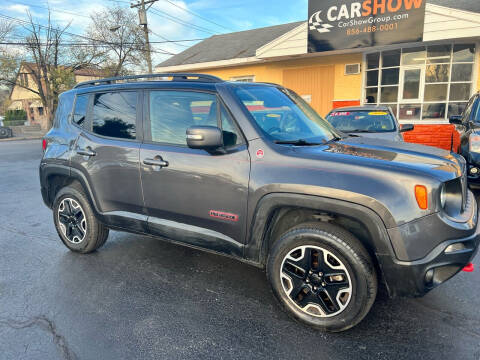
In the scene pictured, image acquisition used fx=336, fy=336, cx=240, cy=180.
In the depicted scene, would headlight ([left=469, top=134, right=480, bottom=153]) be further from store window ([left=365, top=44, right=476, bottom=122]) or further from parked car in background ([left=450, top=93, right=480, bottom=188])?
store window ([left=365, top=44, right=476, bottom=122])

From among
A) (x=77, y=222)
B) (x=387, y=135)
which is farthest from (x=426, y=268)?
(x=387, y=135)

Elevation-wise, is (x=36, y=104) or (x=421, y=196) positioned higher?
(x=36, y=104)

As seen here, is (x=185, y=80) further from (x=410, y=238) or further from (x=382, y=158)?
(x=410, y=238)

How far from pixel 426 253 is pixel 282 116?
1625 millimetres

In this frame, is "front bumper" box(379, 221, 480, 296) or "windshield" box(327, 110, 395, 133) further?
"windshield" box(327, 110, 395, 133)

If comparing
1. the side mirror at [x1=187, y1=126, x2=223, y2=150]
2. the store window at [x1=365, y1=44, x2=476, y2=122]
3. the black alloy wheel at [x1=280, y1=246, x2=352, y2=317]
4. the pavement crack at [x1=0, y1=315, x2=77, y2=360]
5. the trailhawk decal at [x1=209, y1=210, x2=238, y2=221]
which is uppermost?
the store window at [x1=365, y1=44, x2=476, y2=122]

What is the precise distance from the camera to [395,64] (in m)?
11.3

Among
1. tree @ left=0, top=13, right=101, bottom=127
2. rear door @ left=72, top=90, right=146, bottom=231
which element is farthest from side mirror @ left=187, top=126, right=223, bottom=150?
tree @ left=0, top=13, right=101, bottom=127

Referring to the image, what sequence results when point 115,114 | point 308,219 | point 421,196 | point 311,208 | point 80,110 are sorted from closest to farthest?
point 421,196 < point 311,208 < point 308,219 < point 115,114 < point 80,110

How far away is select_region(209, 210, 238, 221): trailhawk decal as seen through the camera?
8.94ft

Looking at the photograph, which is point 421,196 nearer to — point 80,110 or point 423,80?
point 80,110

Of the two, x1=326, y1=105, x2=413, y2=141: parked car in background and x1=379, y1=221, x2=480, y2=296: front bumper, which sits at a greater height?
x1=326, y1=105, x2=413, y2=141: parked car in background

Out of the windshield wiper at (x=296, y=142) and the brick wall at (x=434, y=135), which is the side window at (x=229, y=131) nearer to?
the windshield wiper at (x=296, y=142)

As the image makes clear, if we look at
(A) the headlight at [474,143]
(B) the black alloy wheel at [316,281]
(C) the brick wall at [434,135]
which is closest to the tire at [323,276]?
(B) the black alloy wheel at [316,281]
